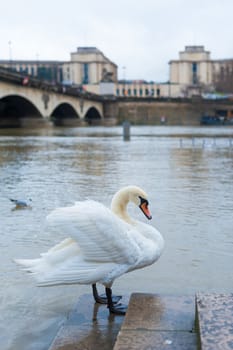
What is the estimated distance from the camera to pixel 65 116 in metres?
71.2

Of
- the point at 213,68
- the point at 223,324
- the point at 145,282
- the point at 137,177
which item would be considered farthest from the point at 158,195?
the point at 213,68

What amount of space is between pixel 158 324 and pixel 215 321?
482mm

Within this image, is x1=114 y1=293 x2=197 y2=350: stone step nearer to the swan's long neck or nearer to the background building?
the swan's long neck

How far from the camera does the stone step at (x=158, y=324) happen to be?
3.15 m

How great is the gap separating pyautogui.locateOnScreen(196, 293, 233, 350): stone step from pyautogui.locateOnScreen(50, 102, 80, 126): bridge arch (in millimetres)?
63379

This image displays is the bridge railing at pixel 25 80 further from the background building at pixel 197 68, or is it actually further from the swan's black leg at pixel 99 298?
the background building at pixel 197 68

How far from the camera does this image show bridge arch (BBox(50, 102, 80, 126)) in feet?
222

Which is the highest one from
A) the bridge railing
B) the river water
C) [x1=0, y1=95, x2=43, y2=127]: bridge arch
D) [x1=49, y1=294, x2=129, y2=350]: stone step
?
the bridge railing

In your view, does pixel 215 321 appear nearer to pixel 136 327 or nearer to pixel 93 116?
pixel 136 327

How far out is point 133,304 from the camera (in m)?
3.86

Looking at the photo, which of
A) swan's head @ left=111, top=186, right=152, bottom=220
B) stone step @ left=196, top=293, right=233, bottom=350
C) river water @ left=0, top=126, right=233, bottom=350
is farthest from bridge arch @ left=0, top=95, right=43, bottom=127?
stone step @ left=196, top=293, right=233, bottom=350

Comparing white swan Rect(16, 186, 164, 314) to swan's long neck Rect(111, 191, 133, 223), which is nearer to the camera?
white swan Rect(16, 186, 164, 314)

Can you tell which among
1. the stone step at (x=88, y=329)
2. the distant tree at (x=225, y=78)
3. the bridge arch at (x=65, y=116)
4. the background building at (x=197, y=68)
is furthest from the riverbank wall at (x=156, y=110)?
the stone step at (x=88, y=329)

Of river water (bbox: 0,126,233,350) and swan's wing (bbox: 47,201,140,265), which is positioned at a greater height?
swan's wing (bbox: 47,201,140,265)
